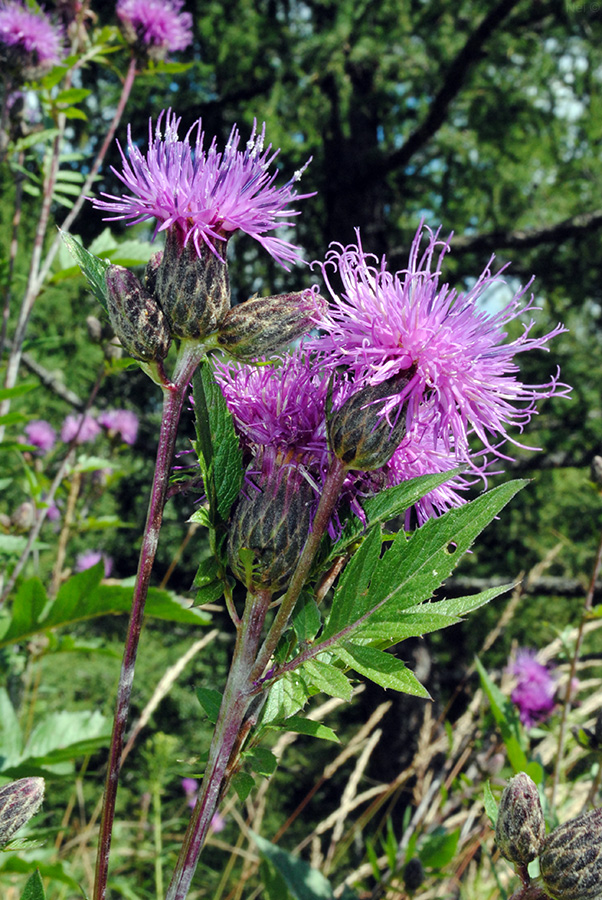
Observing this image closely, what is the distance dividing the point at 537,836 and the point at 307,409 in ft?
2.18

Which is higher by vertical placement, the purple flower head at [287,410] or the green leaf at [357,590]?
the purple flower head at [287,410]

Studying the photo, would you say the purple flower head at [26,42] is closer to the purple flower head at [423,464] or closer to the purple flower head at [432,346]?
the purple flower head at [432,346]

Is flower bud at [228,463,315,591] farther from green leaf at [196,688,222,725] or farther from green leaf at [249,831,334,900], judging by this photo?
green leaf at [249,831,334,900]

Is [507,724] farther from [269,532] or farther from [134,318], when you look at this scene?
[134,318]

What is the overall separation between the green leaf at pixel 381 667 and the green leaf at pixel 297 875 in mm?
1283

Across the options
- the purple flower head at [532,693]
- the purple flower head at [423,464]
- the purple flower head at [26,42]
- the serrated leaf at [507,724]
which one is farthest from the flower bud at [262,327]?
the purple flower head at [532,693]

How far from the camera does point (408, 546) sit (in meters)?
0.87

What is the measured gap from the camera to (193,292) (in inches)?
38.6

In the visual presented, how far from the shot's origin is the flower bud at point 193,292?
3.21ft

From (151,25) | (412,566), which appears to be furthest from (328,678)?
(151,25)

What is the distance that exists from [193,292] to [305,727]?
1.95 feet

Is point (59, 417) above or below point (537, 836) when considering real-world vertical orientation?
below

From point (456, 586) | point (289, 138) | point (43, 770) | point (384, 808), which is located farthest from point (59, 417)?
point (43, 770)

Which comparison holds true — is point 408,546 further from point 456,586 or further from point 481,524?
point 456,586
